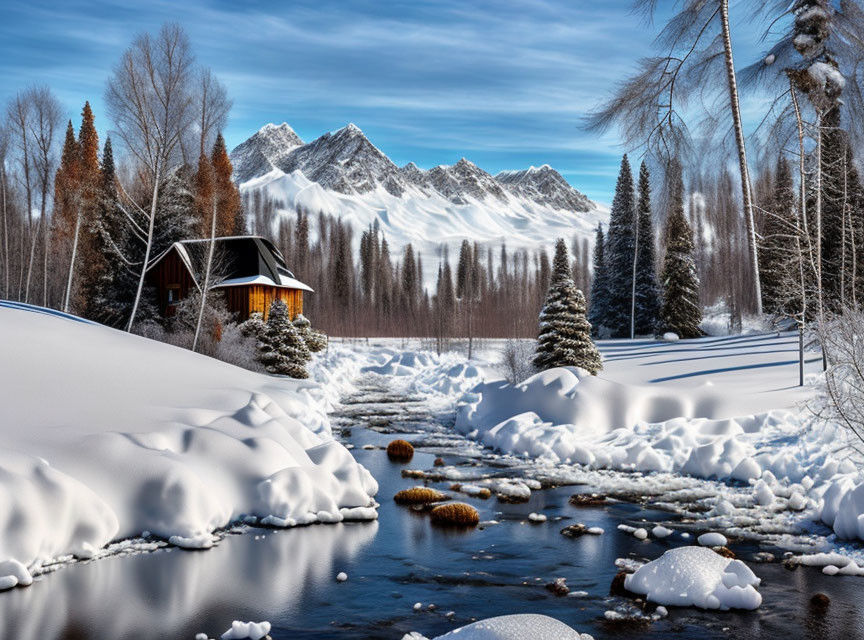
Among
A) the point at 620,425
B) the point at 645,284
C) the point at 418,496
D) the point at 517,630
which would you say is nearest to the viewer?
the point at 517,630

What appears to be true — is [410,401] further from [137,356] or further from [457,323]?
[457,323]

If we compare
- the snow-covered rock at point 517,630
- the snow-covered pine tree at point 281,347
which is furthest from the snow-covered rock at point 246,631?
the snow-covered pine tree at point 281,347

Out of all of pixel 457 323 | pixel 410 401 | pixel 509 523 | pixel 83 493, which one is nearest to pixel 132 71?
pixel 410 401

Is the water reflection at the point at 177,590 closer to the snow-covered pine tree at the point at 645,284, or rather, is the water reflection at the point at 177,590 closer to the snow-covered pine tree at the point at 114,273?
the snow-covered pine tree at the point at 114,273

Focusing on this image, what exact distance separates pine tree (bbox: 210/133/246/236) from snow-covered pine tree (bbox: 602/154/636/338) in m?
22.2

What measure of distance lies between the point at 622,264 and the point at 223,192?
75.3ft

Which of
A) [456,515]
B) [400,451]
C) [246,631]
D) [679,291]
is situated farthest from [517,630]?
[679,291]

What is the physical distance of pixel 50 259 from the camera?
41594mm

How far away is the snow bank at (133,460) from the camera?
27.1 ft

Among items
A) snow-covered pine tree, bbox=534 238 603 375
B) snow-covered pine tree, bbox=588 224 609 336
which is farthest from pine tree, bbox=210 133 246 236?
snow-covered pine tree, bbox=588 224 609 336

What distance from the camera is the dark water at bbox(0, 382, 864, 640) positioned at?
626 cm

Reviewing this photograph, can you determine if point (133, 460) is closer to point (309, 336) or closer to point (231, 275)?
point (231, 275)

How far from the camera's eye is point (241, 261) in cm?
3566

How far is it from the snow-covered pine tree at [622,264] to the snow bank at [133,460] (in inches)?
1220
